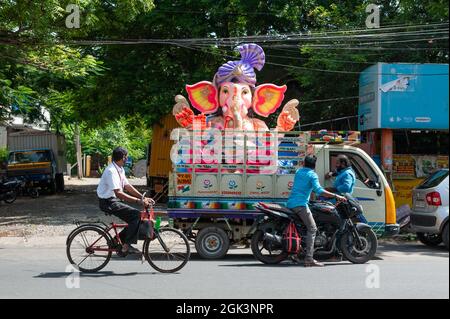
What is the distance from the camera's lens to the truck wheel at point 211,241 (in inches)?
395

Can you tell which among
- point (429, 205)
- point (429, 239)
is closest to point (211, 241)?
point (429, 205)

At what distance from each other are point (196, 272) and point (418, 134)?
994 centimetres

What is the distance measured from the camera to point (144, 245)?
8.39 m

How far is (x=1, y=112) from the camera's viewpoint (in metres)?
18.7

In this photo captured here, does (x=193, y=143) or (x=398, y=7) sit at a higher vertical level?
(x=398, y=7)

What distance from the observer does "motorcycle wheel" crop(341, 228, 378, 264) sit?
9.24 meters

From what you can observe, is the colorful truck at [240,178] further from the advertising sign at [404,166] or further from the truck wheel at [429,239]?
the advertising sign at [404,166]

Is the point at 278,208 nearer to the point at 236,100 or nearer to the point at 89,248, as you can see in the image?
the point at 89,248

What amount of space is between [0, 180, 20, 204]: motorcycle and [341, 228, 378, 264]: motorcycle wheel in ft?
54.8

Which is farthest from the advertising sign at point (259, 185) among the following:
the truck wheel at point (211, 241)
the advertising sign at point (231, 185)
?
the truck wheel at point (211, 241)

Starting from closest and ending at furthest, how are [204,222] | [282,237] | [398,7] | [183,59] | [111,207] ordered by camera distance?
1. [111,207]
2. [282,237]
3. [204,222]
4. [398,7]
5. [183,59]

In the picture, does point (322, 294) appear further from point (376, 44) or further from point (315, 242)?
point (376, 44)

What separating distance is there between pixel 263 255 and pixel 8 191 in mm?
15996

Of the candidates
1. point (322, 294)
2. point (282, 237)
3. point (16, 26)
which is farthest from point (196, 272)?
point (16, 26)
